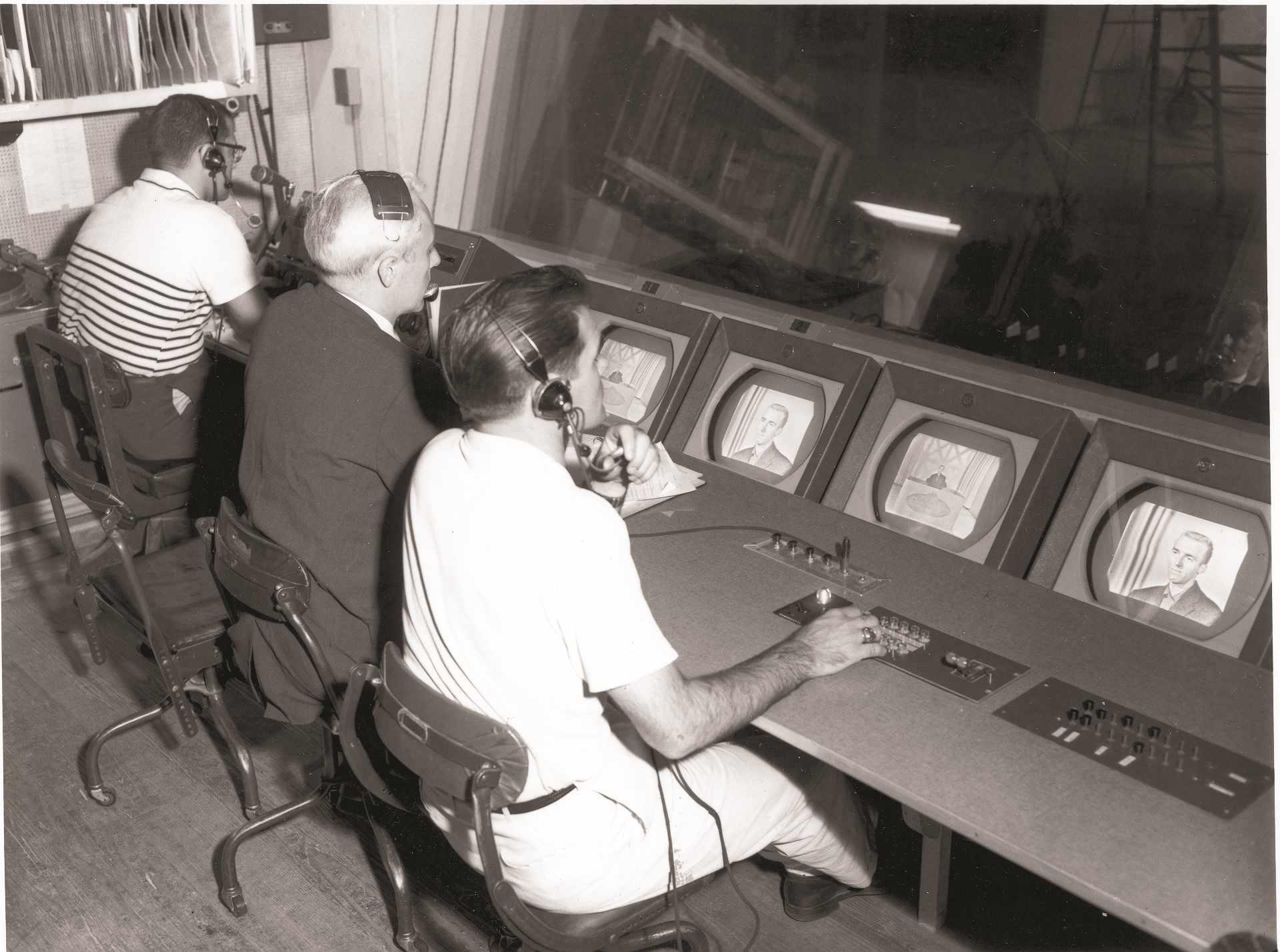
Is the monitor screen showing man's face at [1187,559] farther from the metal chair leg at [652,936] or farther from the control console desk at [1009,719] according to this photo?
the metal chair leg at [652,936]

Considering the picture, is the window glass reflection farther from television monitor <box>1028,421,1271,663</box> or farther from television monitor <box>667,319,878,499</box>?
television monitor <box>667,319,878,499</box>

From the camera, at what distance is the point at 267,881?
242 centimetres

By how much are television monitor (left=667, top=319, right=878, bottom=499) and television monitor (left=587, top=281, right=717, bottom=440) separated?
4 cm

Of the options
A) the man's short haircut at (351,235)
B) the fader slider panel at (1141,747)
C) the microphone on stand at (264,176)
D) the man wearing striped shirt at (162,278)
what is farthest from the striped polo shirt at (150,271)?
the fader slider panel at (1141,747)

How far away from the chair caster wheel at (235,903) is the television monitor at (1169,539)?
163 centimetres

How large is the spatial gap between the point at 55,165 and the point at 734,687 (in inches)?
118

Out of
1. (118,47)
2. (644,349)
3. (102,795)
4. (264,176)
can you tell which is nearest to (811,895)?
(644,349)

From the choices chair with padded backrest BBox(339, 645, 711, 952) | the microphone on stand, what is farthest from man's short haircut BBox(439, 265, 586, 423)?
the microphone on stand

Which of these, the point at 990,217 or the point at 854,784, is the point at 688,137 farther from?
the point at 854,784

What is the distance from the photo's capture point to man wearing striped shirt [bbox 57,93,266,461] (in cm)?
302

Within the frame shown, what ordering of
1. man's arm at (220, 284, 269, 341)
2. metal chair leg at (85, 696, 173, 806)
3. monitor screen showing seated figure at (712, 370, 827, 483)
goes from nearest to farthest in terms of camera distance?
1. monitor screen showing seated figure at (712, 370, 827, 483)
2. metal chair leg at (85, 696, 173, 806)
3. man's arm at (220, 284, 269, 341)

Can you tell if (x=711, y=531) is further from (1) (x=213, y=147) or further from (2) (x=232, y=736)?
(1) (x=213, y=147)

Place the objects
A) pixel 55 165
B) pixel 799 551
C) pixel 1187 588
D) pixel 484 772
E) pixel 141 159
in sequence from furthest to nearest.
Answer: pixel 141 159 < pixel 55 165 < pixel 799 551 < pixel 1187 588 < pixel 484 772

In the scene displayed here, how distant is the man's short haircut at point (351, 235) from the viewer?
2172 millimetres
